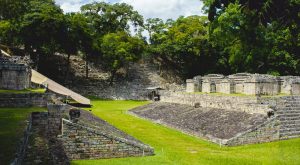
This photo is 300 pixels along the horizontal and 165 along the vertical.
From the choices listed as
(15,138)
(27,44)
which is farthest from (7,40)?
(15,138)

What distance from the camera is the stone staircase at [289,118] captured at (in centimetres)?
1670

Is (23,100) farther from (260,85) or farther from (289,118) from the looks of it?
(260,85)

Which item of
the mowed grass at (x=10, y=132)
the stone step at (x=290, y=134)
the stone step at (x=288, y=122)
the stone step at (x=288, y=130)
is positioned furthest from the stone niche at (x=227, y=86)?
the mowed grass at (x=10, y=132)

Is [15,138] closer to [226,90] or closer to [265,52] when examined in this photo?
[226,90]

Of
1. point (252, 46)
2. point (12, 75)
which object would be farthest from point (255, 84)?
point (12, 75)

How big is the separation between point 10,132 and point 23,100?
21.0 feet

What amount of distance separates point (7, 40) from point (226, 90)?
84.5ft

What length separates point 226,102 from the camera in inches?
788

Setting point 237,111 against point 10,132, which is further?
point 237,111

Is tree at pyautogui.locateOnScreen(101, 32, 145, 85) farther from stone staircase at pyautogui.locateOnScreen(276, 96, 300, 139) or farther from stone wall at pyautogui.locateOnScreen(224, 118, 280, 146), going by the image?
stone wall at pyautogui.locateOnScreen(224, 118, 280, 146)

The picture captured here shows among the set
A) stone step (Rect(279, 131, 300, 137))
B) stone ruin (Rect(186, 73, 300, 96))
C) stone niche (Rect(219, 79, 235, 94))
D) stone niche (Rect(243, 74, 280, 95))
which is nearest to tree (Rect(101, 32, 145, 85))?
stone ruin (Rect(186, 73, 300, 96))

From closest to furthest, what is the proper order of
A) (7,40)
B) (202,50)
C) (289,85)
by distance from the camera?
(289,85) < (7,40) < (202,50)

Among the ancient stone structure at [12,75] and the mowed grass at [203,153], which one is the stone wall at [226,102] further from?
the ancient stone structure at [12,75]

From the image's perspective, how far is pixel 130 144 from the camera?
1299 centimetres
